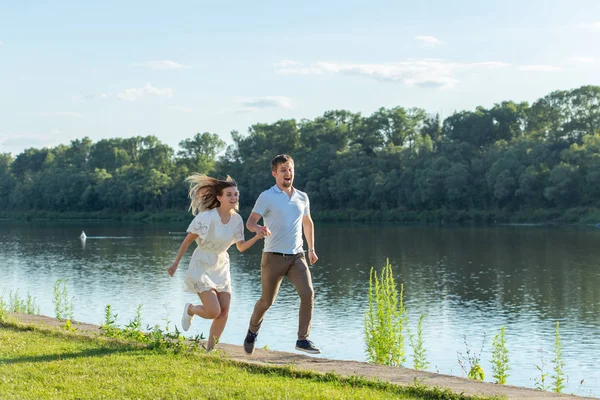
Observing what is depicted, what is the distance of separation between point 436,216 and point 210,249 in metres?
77.0

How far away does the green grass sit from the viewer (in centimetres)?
652

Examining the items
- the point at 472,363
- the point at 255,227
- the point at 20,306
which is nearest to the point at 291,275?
the point at 255,227

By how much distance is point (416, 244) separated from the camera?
52594mm

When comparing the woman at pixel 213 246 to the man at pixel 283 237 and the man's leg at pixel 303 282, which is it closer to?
the man at pixel 283 237

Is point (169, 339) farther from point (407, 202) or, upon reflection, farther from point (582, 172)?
point (407, 202)

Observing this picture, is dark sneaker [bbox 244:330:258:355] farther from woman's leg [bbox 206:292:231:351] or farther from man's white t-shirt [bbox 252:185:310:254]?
man's white t-shirt [bbox 252:185:310:254]

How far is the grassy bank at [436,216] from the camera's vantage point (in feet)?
240

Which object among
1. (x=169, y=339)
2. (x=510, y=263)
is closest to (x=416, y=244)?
(x=510, y=263)

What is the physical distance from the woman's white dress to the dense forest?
66788mm

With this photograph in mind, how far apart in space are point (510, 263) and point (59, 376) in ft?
112

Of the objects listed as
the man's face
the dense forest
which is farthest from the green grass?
the dense forest

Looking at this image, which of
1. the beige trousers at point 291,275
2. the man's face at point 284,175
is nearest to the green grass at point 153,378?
the beige trousers at point 291,275

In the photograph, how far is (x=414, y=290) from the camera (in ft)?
96.2

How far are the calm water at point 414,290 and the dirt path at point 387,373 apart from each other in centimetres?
273
